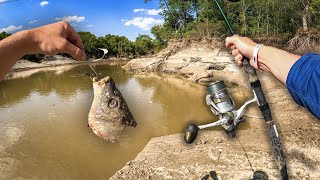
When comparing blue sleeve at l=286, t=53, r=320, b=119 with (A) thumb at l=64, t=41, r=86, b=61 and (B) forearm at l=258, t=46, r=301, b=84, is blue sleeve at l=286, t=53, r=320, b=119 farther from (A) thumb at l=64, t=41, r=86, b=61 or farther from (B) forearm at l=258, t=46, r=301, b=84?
(A) thumb at l=64, t=41, r=86, b=61

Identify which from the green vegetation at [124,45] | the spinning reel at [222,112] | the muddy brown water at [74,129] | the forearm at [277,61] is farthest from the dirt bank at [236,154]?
the green vegetation at [124,45]

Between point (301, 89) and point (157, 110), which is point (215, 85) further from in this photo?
point (157, 110)

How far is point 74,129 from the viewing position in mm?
13414

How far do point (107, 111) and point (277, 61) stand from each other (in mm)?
1723

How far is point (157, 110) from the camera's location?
16344 millimetres

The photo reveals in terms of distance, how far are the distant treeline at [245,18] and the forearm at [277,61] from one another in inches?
650

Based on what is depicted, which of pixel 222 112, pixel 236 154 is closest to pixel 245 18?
pixel 236 154

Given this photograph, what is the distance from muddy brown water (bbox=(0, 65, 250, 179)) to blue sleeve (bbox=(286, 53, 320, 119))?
2.97 m

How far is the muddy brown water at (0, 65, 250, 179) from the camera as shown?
391 inches

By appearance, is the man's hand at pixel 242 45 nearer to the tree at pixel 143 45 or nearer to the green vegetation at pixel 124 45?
the green vegetation at pixel 124 45

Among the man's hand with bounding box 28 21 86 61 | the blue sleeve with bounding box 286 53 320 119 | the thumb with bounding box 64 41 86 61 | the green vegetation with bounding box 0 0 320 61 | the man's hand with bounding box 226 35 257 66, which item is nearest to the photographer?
the blue sleeve with bounding box 286 53 320 119

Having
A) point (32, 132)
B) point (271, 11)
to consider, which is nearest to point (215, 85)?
point (32, 132)

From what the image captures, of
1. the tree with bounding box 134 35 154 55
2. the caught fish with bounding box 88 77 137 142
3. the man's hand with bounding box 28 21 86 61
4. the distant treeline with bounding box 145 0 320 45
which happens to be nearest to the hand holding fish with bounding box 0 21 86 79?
the man's hand with bounding box 28 21 86 61

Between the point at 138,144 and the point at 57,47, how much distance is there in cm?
941
